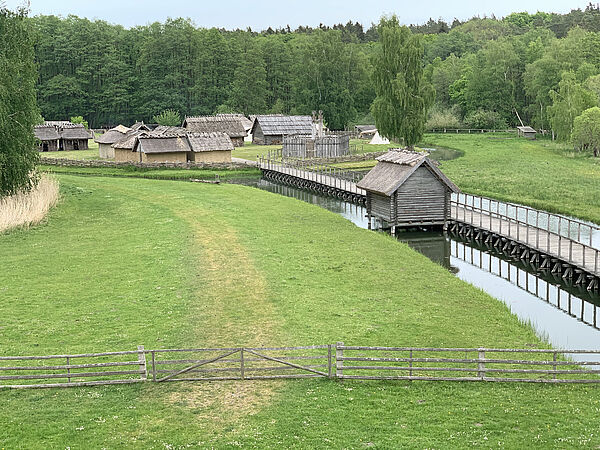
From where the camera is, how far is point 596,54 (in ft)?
320

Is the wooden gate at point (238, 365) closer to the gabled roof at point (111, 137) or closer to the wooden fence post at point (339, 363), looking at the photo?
the wooden fence post at point (339, 363)

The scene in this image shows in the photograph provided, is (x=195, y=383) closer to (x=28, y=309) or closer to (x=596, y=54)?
(x=28, y=309)

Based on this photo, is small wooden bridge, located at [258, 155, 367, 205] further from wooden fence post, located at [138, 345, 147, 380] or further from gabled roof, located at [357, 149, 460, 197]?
wooden fence post, located at [138, 345, 147, 380]

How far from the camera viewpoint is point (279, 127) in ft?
305

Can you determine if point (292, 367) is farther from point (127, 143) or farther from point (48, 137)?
point (48, 137)

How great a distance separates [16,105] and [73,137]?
51.3 meters

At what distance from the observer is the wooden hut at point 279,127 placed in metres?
92.1

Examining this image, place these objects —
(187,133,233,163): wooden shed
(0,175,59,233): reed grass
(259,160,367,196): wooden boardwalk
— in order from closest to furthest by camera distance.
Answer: (0,175,59,233): reed grass < (259,160,367,196): wooden boardwalk < (187,133,233,163): wooden shed

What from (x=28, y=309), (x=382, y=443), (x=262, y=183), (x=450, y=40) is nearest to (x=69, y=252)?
(x=28, y=309)

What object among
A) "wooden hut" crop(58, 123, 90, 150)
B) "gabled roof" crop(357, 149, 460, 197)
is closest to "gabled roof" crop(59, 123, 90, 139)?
"wooden hut" crop(58, 123, 90, 150)

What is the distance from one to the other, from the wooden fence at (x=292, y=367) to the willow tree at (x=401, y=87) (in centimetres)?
5350

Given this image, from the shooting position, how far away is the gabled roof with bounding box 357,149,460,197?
3934 centimetres

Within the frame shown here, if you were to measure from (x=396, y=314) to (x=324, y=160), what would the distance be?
51290 mm

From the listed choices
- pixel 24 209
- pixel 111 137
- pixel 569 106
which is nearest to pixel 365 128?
pixel 569 106
